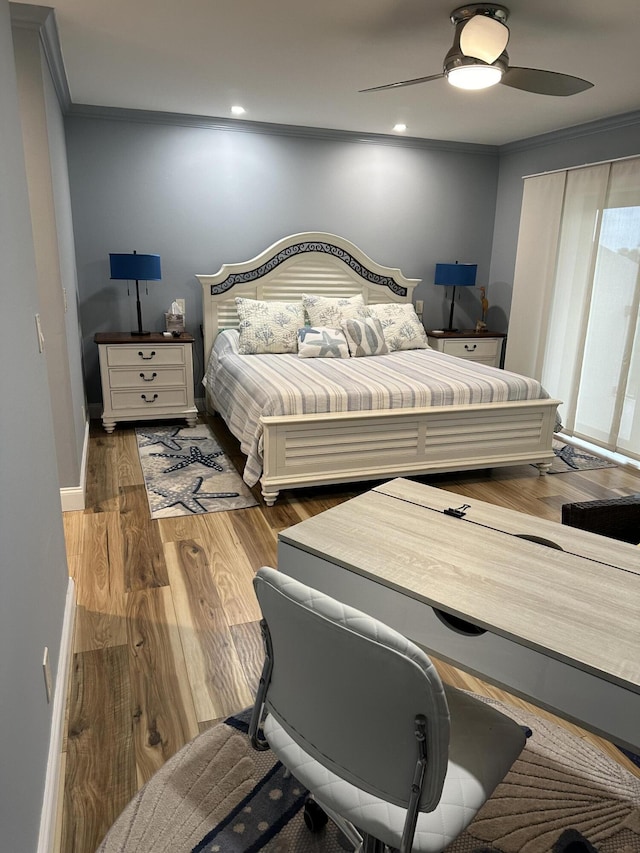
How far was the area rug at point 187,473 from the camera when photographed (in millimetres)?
3402

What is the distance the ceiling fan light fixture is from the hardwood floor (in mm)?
2197

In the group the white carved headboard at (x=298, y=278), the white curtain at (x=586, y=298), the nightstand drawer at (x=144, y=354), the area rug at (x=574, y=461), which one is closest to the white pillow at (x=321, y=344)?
the white carved headboard at (x=298, y=278)

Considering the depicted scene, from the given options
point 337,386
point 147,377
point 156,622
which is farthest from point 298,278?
point 156,622

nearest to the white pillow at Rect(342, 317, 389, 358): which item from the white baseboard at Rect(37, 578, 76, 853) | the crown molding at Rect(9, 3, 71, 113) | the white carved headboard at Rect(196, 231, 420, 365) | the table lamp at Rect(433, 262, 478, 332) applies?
the white carved headboard at Rect(196, 231, 420, 365)

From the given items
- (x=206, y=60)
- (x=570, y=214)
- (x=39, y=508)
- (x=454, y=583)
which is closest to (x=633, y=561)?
(x=454, y=583)

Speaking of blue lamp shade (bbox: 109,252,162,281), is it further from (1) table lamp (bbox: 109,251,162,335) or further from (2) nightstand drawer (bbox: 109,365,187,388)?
(2) nightstand drawer (bbox: 109,365,187,388)

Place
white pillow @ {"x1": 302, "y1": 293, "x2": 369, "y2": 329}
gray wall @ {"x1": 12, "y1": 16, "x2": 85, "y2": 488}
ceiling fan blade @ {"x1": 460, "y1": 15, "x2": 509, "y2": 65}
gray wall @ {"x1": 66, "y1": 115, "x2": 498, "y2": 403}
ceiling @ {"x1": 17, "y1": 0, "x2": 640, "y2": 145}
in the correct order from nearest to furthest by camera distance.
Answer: ceiling fan blade @ {"x1": 460, "y1": 15, "x2": 509, "y2": 65}
ceiling @ {"x1": 17, "y1": 0, "x2": 640, "y2": 145}
gray wall @ {"x1": 12, "y1": 16, "x2": 85, "y2": 488}
gray wall @ {"x1": 66, "y1": 115, "x2": 498, "y2": 403}
white pillow @ {"x1": 302, "y1": 293, "x2": 369, "y2": 329}

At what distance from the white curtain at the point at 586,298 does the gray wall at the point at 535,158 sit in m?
0.14

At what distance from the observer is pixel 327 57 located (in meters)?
3.18

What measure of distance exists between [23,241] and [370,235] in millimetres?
4074

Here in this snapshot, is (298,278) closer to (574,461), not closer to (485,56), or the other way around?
(574,461)

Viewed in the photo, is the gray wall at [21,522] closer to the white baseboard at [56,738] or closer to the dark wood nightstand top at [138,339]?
the white baseboard at [56,738]

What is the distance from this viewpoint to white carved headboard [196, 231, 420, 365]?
5.00 metres

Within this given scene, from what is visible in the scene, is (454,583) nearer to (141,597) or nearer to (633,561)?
(633,561)
